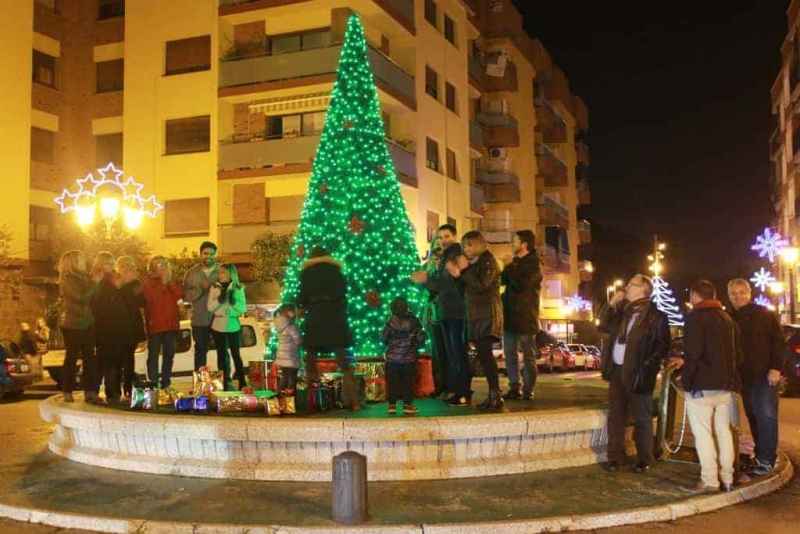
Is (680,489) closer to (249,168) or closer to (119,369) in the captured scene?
(119,369)

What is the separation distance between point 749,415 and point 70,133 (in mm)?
31917

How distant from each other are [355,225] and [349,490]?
6952 millimetres

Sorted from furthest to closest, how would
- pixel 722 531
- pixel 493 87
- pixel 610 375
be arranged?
1. pixel 493 87
2. pixel 610 375
3. pixel 722 531

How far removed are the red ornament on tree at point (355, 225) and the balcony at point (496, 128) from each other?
36.4 meters

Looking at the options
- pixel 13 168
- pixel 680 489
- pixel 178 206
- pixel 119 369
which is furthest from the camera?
pixel 178 206

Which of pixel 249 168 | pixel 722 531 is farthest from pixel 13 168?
pixel 722 531

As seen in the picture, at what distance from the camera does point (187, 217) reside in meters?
33.5

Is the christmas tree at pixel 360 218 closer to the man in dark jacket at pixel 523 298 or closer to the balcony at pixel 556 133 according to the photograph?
the man in dark jacket at pixel 523 298

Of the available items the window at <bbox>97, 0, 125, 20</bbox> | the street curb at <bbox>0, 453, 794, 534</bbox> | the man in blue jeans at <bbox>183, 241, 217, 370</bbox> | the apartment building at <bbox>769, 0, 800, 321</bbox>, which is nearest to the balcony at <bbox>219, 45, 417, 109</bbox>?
the window at <bbox>97, 0, 125, 20</bbox>

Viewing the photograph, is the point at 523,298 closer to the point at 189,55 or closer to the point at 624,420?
the point at 624,420

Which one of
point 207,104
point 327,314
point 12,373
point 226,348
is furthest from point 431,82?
point 327,314

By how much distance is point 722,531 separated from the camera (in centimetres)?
661

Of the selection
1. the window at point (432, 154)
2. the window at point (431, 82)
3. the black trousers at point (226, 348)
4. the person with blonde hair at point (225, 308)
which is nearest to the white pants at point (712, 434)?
the person with blonde hair at point (225, 308)

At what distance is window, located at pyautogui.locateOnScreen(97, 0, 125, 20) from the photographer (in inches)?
1421
